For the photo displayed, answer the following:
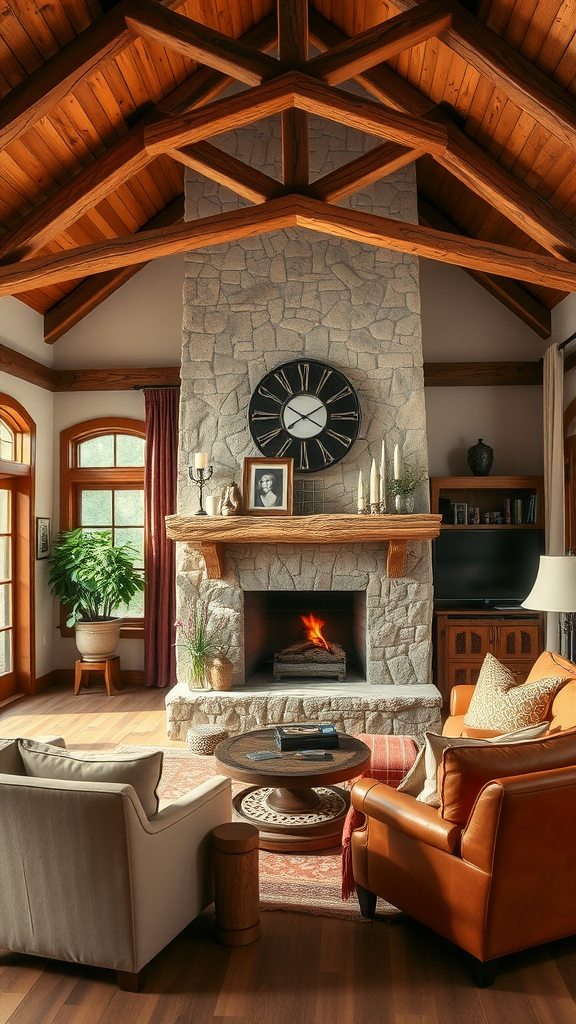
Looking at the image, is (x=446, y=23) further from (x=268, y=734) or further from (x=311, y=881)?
(x=311, y=881)

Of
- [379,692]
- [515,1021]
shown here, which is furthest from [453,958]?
[379,692]

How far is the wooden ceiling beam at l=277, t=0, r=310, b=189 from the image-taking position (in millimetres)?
4191

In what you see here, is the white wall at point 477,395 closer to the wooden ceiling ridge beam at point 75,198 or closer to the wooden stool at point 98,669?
the wooden ceiling ridge beam at point 75,198

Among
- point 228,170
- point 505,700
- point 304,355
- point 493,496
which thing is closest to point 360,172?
point 228,170

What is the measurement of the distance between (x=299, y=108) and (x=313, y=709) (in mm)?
3927

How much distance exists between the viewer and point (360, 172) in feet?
15.5

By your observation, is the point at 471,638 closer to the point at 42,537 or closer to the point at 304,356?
the point at 304,356

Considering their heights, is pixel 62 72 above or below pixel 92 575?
above

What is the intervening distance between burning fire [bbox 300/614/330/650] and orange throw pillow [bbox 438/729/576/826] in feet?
11.9

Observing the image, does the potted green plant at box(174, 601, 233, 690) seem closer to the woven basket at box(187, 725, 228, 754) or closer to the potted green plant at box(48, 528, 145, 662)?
the woven basket at box(187, 725, 228, 754)

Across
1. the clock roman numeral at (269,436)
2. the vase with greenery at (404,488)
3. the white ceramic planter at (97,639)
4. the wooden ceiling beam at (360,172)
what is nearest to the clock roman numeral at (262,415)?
the clock roman numeral at (269,436)

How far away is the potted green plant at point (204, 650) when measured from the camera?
5.84 metres

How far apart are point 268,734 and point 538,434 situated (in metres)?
4.26

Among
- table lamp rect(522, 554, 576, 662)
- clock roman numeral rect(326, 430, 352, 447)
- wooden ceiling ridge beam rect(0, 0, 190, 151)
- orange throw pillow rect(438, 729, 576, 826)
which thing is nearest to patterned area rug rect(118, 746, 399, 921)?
orange throw pillow rect(438, 729, 576, 826)
